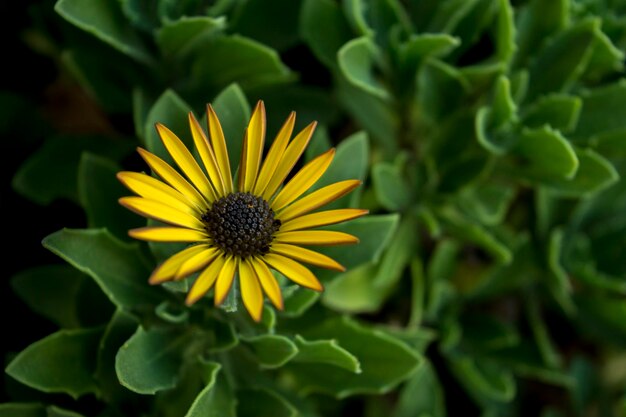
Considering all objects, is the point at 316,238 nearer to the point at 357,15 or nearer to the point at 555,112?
the point at 357,15

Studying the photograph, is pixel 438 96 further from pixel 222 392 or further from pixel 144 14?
pixel 222 392

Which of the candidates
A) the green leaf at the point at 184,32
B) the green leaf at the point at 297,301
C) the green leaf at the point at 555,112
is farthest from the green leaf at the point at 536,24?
the green leaf at the point at 297,301

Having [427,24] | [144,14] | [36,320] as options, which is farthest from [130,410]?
[427,24]

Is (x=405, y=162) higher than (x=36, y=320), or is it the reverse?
(x=405, y=162)

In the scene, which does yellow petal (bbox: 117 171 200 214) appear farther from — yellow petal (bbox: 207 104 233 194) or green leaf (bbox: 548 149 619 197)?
green leaf (bbox: 548 149 619 197)

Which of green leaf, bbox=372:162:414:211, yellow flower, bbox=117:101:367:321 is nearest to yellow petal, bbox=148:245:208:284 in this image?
yellow flower, bbox=117:101:367:321

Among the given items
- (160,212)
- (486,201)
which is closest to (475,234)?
(486,201)
